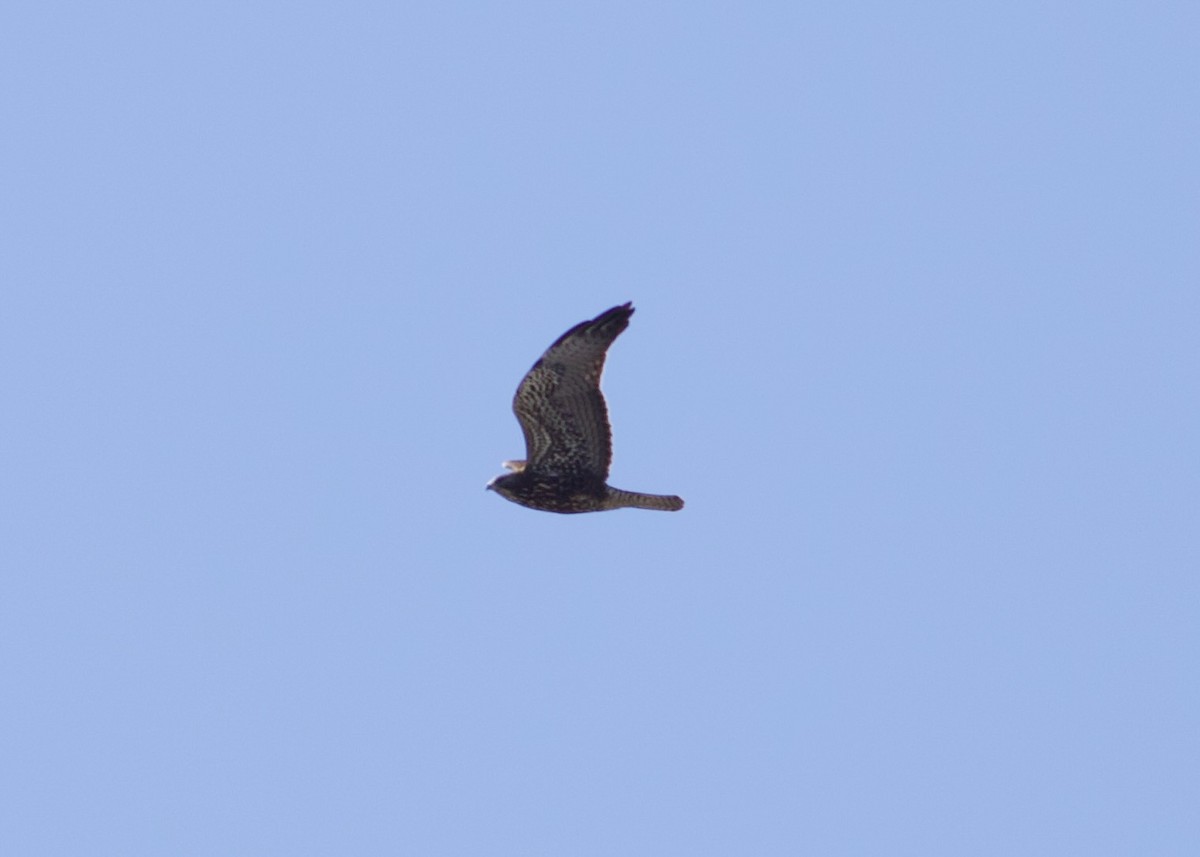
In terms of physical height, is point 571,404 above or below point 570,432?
above

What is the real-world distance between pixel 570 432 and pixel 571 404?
0.30m

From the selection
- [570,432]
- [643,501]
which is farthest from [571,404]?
[643,501]

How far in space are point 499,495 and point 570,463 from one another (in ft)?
2.87

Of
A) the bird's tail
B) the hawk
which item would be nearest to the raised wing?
the hawk

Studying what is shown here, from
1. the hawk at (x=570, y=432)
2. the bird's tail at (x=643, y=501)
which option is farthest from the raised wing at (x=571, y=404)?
the bird's tail at (x=643, y=501)

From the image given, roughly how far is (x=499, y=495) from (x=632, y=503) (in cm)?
122

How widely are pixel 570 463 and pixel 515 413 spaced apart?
26.4 inches

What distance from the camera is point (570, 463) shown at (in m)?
26.8

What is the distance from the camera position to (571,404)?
26.4 meters

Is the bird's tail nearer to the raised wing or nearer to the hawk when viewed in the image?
the hawk

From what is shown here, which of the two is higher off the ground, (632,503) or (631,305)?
(631,305)

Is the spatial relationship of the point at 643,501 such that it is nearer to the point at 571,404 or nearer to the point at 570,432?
the point at 570,432

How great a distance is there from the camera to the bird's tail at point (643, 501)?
26922 mm

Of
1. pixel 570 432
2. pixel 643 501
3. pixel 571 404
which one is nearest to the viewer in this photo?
pixel 571 404
